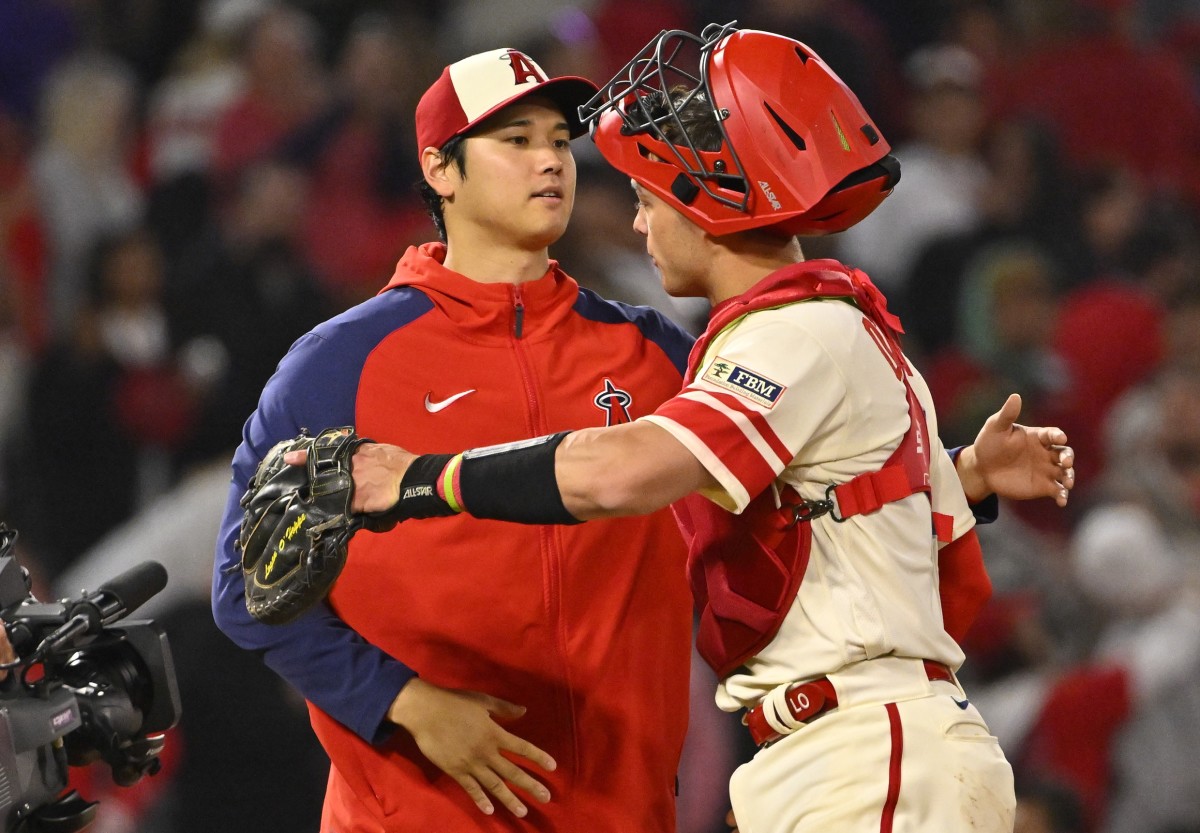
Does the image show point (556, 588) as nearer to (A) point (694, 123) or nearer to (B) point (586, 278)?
(A) point (694, 123)

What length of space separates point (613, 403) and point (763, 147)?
0.67 m

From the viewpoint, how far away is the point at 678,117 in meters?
2.53

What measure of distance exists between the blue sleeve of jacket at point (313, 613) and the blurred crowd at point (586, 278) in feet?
7.99

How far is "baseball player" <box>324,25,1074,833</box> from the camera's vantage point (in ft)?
7.43

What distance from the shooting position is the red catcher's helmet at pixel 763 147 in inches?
96.4

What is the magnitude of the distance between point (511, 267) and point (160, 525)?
2954 mm

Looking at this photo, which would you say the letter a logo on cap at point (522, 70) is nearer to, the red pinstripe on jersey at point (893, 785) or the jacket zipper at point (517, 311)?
the jacket zipper at point (517, 311)

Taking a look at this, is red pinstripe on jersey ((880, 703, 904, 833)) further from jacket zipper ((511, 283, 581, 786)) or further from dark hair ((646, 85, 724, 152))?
dark hair ((646, 85, 724, 152))

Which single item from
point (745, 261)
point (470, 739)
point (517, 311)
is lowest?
point (470, 739)

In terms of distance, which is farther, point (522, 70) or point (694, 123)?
point (522, 70)

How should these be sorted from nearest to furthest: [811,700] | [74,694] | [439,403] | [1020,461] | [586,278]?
[811,700] < [74,694] < [1020,461] < [439,403] < [586,278]

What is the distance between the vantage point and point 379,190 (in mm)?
6508

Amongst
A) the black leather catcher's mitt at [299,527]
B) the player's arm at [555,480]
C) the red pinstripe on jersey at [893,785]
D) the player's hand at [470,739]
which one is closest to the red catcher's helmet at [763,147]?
the player's arm at [555,480]

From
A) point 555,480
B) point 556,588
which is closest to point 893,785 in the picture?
point 555,480
